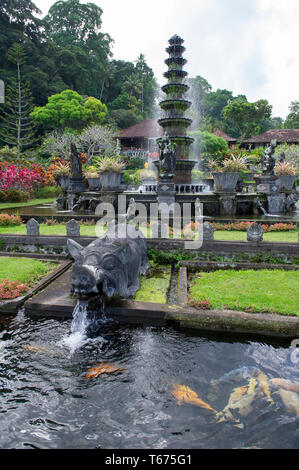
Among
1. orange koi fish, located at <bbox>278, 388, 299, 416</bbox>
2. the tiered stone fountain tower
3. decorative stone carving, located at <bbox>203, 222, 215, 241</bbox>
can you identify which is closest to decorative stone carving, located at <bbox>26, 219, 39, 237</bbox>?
decorative stone carving, located at <bbox>203, 222, 215, 241</bbox>

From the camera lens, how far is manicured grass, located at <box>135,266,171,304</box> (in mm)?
5457

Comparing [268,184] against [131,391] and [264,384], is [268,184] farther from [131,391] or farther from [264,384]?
[131,391]

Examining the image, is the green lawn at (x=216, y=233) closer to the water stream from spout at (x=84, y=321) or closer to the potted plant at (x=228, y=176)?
the potted plant at (x=228, y=176)

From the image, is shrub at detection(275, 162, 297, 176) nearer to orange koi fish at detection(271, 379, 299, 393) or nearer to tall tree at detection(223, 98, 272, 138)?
orange koi fish at detection(271, 379, 299, 393)

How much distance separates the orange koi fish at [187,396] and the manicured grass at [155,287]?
194cm

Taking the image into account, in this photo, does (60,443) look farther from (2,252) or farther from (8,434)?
(2,252)

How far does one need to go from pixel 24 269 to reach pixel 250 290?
185 inches

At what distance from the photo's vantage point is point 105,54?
61.3 m

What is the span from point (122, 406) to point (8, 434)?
111 cm

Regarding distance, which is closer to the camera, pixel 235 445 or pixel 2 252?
pixel 235 445

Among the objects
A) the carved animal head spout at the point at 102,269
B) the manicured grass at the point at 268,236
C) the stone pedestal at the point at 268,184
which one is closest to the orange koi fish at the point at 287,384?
the carved animal head spout at the point at 102,269

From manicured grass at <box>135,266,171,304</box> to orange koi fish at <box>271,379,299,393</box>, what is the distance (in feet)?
7.26

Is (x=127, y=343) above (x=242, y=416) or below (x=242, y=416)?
above
